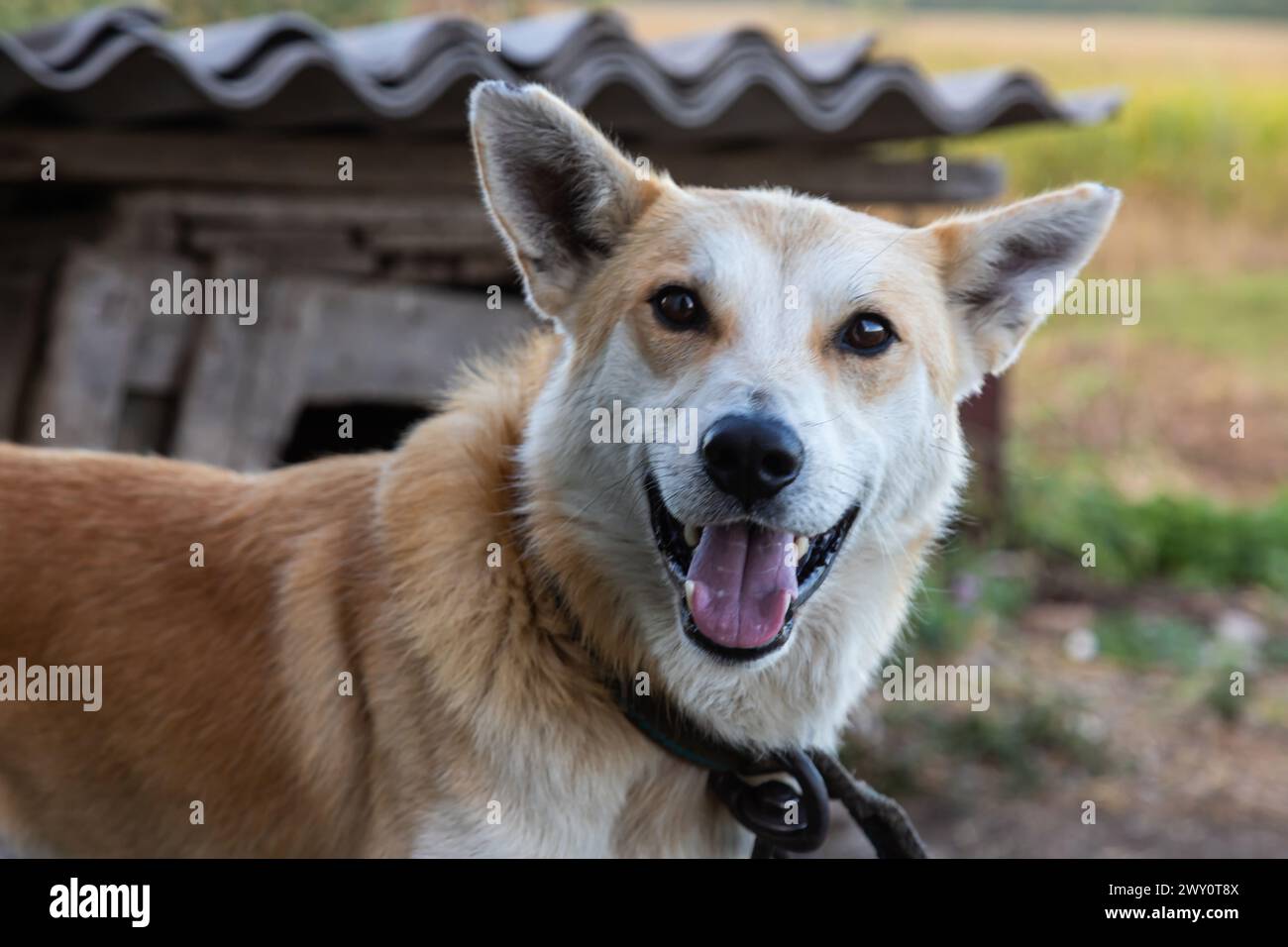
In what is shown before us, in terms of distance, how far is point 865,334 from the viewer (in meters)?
2.47

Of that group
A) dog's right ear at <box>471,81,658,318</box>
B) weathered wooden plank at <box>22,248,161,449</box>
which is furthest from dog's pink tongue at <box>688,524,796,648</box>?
weathered wooden plank at <box>22,248,161,449</box>

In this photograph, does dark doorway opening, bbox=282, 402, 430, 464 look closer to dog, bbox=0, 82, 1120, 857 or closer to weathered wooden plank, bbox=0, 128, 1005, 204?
weathered wooden plank, bbox=0, 128, 1005, 204

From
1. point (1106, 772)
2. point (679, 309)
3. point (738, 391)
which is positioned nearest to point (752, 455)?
point (738, 391)

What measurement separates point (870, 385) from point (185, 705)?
141cm

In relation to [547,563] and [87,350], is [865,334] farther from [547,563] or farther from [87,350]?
[87,350]

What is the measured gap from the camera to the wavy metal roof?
358 cm

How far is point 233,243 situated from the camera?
14.2ft

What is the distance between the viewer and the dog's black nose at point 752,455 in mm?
2148

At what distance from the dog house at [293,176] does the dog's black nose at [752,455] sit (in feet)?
6.61

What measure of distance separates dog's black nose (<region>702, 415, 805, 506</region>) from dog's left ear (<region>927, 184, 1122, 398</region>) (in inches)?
28.8

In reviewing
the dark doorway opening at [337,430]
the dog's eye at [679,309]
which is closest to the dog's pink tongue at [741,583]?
the dog's eye at [679,309]

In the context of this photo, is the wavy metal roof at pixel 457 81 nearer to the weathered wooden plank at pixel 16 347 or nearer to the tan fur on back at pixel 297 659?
the weathered wooden plank at pixel 16 347

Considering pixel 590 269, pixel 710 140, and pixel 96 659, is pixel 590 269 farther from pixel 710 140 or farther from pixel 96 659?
pixel 710 140

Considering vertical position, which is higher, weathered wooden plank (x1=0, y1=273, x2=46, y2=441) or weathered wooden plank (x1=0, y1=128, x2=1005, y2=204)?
weathered wooden plank (x1=0, y1=128, x2=1005, y2=204)
